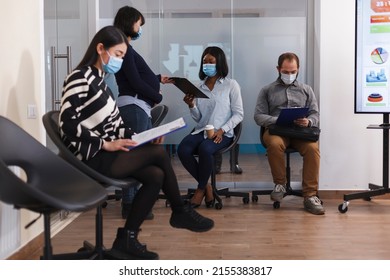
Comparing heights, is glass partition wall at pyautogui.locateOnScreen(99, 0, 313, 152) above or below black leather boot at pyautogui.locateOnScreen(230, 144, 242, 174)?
above

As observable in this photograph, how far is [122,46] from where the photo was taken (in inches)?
107

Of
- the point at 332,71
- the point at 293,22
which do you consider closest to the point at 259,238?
the point at 332,71

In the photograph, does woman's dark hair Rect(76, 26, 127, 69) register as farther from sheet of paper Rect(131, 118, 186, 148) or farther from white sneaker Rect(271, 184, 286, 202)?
white sneaker Rect(271, 184, 286, 202)

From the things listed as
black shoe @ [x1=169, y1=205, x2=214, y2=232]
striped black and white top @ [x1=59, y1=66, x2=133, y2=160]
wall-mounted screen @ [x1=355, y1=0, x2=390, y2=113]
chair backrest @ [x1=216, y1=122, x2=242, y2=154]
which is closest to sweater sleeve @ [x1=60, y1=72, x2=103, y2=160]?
striped black and white top @ [x1=59, y1=66, x2=133, y2=160]

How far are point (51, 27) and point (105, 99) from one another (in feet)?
4.37

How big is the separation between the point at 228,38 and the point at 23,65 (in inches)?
100

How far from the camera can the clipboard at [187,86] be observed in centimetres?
384

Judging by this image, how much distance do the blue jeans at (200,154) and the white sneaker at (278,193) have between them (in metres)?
0.54

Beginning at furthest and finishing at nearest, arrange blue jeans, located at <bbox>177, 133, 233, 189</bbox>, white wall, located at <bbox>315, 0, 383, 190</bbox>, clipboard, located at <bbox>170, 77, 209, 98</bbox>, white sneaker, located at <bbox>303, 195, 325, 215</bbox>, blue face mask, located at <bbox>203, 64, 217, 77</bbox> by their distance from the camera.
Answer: white wall, located at <bbox>315, 0, 383, 190</bbox> < blue face mask, located at <bbox>203, 64, 217, 77</bbox> < blue jeans, located at <bbox>177, 133, 233, 189</bbox> < white sneaker, located at <bbox>303, 195, 325, 215</bbox> < clipboard, located at <bbox>170, 77, 209, 98</bbox>

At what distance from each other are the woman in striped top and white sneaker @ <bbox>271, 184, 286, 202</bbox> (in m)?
1.59

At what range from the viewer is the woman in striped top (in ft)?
8.29

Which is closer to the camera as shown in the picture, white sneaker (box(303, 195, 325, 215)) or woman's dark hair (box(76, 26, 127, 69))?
woman's dark hair (box(76, 26, 127, 69))

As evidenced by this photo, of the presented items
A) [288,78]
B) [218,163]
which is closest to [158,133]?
[288,78]
